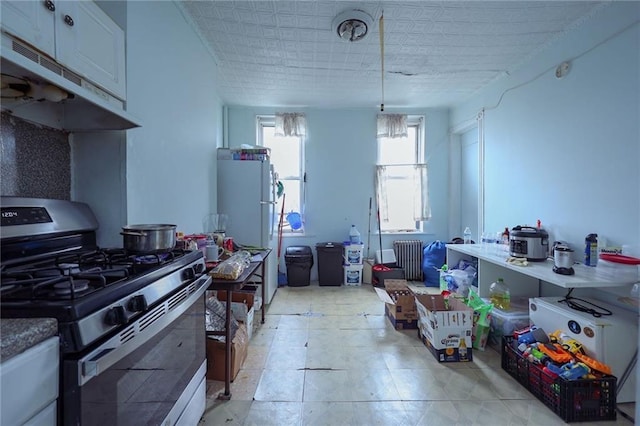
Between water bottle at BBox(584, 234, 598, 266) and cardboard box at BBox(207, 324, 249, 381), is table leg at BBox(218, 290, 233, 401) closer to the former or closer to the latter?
cardboard box at BBox(207, 324, 249, 381)

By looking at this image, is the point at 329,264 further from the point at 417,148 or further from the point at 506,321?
the point at 417,148

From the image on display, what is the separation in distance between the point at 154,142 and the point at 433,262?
3901 mm

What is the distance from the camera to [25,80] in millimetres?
907

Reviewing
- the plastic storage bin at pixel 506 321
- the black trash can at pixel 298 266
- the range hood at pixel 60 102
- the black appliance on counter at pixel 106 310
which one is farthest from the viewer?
the black trash can at pixel 298 266

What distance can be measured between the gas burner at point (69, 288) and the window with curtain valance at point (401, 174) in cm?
398

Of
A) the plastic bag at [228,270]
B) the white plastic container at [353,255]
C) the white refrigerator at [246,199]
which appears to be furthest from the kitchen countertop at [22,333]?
the white plastic container at [353,255]

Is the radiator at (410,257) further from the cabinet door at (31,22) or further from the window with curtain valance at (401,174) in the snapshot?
the cabinet door at (31,22)

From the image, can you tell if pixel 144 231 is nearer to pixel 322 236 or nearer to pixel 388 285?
pixel 388 285

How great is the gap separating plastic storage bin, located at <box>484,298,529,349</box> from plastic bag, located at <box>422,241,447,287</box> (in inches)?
64.6

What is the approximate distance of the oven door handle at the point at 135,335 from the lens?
0.68 meters

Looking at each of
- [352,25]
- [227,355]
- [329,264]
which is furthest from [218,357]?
[352,25]

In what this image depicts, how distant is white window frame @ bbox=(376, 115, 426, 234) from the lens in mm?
4418

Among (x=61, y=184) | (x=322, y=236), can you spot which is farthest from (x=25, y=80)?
(x=322, y=236)

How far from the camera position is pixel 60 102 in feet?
4.07
